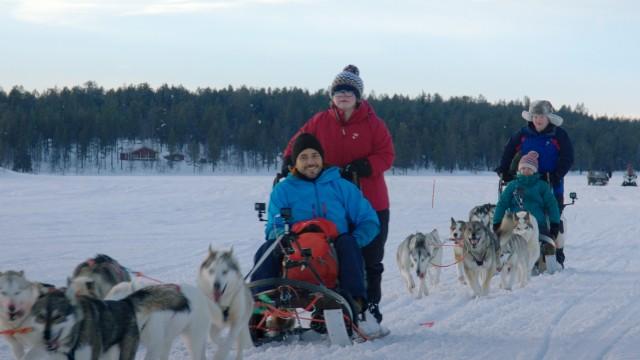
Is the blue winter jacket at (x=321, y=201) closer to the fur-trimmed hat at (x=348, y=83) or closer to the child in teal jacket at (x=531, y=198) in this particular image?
the fur-trimmed hat at (x=348, y=83)

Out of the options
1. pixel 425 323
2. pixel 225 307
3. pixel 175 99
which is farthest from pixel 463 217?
pixel 175 99

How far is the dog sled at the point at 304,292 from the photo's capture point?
17.9 ft

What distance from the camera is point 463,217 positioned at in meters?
21.5

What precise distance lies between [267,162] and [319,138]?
87.5 metres

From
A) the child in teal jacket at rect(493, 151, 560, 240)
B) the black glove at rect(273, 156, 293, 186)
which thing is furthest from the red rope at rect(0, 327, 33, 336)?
the child in teal jacket at rect(493, 151, 560, 240)

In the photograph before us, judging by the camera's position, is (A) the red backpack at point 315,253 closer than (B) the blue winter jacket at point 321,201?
Yes

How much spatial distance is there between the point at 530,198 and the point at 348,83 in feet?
15.2

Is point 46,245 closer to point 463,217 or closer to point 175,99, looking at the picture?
point 463,217

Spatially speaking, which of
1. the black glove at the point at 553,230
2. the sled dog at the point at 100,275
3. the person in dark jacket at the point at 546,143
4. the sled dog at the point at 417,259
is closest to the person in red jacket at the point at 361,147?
the sled dog at the point at 100,275

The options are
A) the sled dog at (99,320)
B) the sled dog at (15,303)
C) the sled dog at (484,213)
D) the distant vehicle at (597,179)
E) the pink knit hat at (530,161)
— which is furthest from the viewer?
the distant vehicle at (597,179)

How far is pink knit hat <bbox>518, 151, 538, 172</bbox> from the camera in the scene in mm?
10039

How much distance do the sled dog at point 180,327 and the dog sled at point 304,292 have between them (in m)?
0.79

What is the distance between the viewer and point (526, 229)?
32.0 ft

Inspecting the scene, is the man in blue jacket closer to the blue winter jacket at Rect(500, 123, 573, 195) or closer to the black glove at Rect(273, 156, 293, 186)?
the black glove at Rect(273, 156, 293, 186)
